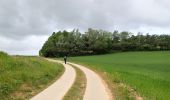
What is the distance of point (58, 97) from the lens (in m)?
20.7

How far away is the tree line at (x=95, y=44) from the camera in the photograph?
14238cm

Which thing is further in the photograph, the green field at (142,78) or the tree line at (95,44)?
the tree line at (95,44)

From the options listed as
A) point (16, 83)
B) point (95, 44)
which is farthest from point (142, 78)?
point (95, 44)

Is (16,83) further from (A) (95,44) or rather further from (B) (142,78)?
(A) (95,44)

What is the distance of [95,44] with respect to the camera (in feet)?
467

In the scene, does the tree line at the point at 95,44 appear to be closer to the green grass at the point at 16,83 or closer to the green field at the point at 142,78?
the green field at the point at 142,78

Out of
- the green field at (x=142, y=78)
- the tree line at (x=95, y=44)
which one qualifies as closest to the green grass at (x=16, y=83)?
the green field at (x=142, y=78)

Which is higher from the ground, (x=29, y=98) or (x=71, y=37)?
(x=71, y=37)

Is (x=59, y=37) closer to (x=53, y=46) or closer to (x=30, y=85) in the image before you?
(x=53, y=46)

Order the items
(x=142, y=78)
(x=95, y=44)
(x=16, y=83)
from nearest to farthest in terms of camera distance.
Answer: (x=16, y=83), (x=142, y=78), (x=95, y=44)

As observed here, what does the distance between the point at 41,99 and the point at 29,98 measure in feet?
3.66

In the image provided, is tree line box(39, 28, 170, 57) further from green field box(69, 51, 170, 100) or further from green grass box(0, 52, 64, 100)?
green grass box(0, 52, 64, 100)

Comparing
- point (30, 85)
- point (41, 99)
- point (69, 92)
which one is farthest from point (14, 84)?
point (41, 99)

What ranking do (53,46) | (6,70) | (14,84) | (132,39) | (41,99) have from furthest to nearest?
(132,39) → (53,46) → (6,70) → (14,84) → (41,99)
